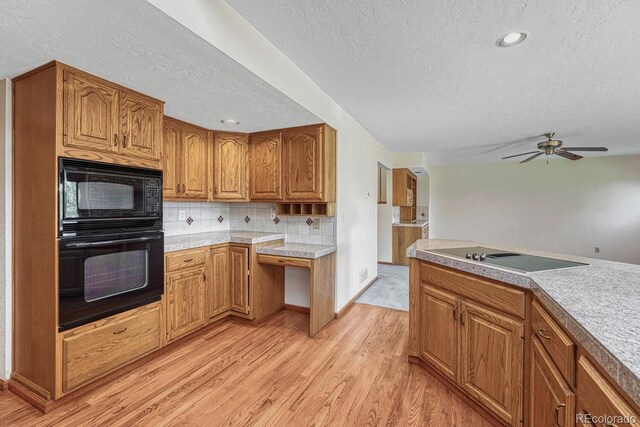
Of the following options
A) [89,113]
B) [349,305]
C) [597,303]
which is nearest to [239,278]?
[349,305]

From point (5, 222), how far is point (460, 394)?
3.19 m

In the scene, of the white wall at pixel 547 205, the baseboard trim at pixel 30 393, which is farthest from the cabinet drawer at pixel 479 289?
the white wall at pixel 547 205

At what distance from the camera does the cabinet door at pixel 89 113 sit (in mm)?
1714

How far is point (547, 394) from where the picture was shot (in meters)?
1.17

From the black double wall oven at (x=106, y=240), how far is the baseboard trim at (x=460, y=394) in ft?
7.09

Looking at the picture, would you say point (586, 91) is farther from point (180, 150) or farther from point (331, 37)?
point (180, 150)

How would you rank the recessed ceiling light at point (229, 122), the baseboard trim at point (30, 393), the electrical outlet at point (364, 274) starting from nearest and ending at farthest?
the baseboard trim at point (30, 393)
the recessed ceiling light at point (229, 122)
the electrical outlet at point (364, 274)

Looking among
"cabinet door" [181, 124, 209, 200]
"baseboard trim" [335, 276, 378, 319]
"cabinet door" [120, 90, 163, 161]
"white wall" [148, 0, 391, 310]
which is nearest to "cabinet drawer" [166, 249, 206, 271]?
"cabinet door" [181, 124, 209, 200]

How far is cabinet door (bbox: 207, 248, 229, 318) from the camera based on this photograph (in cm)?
282

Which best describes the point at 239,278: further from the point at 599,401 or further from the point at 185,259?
the point at 599,401

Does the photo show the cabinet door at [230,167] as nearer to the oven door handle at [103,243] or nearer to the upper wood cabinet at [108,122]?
the upper wood cabinet at [108,122]

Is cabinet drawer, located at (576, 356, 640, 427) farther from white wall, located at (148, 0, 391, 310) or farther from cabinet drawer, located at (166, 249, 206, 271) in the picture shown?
cabinet drawer, located at (166, 249, 206, 271)

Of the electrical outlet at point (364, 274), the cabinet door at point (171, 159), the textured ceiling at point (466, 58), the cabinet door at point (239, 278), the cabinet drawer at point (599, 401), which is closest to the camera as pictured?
the cabinet drawer at point (599, 401)

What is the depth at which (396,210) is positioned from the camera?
659 centimetres
